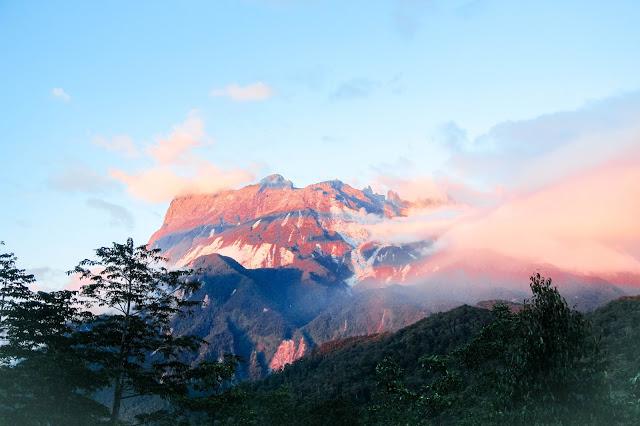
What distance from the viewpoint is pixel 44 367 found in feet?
119

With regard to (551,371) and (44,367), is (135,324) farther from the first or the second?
(551,371)

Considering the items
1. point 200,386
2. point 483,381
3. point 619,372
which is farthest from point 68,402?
point 619,372

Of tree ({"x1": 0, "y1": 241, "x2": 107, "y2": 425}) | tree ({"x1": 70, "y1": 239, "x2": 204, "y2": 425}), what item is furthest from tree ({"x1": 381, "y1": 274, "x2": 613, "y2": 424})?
tree ({"x1": 0, "y1": 241, "x2": 107, "y2": 425})

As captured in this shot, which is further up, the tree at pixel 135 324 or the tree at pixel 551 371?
the tree at pixel 135 324

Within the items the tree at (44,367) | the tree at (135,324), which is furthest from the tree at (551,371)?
the tree at (44,367)

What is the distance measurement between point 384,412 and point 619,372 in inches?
1308

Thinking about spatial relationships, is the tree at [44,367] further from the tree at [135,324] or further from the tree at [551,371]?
the tree at [551,371]

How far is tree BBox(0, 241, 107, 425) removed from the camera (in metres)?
36.6

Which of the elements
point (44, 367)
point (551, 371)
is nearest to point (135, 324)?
point (44, 367)

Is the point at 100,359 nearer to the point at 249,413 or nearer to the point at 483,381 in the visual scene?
the point at 249,413

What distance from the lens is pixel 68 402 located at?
37.7 m

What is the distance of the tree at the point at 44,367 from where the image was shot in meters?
36.6

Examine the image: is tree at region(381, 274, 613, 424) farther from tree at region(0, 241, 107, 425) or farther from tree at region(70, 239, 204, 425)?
tree at region(0, 241, 107, 425)

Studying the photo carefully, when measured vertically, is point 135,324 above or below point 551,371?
above
